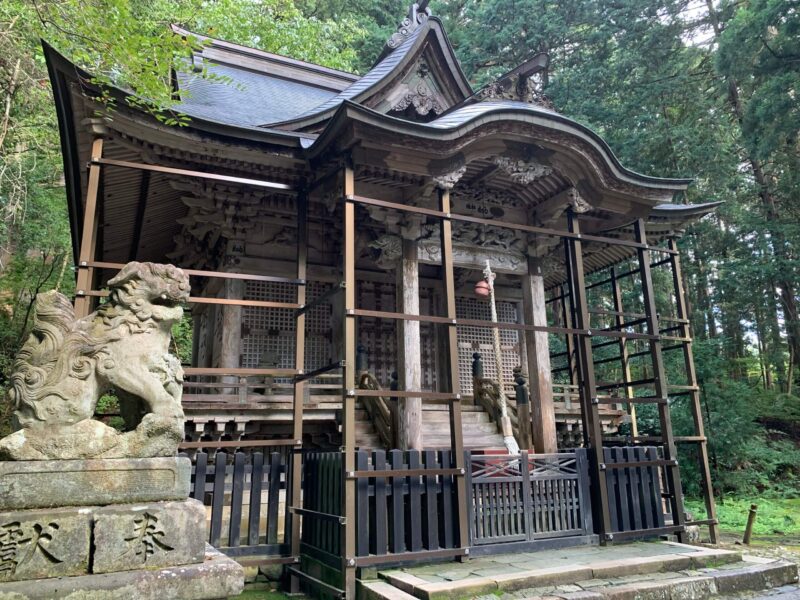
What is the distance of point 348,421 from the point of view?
18.6 feet

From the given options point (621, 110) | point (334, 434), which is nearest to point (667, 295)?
point (621, 110)

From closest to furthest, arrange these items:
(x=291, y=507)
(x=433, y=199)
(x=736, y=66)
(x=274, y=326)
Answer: (x=291, y=507) → (x=433, y=199) → (x=274, y=326) → (x=736, y=66)

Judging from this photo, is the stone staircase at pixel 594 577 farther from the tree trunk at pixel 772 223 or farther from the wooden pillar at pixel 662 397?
the tree trunk at pixel 772 223

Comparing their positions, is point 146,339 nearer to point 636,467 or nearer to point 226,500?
point 226,500

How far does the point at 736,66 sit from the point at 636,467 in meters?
14.2

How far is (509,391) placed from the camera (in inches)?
439

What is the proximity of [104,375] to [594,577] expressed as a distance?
189 inches

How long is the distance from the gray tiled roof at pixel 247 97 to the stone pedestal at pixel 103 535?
5619 millimetres

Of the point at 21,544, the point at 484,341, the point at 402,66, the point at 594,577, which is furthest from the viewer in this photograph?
the point at 484,341

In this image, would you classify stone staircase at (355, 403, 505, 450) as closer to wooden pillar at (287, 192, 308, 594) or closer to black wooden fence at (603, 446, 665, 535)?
wooden pillar at (287, 192, 308, 594)

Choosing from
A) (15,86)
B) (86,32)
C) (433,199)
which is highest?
(15,86)

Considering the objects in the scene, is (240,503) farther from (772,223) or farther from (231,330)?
(772,223)

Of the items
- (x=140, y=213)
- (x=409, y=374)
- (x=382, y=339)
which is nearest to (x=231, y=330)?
(x=140, y=213)

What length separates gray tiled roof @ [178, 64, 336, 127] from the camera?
29.6 feet
